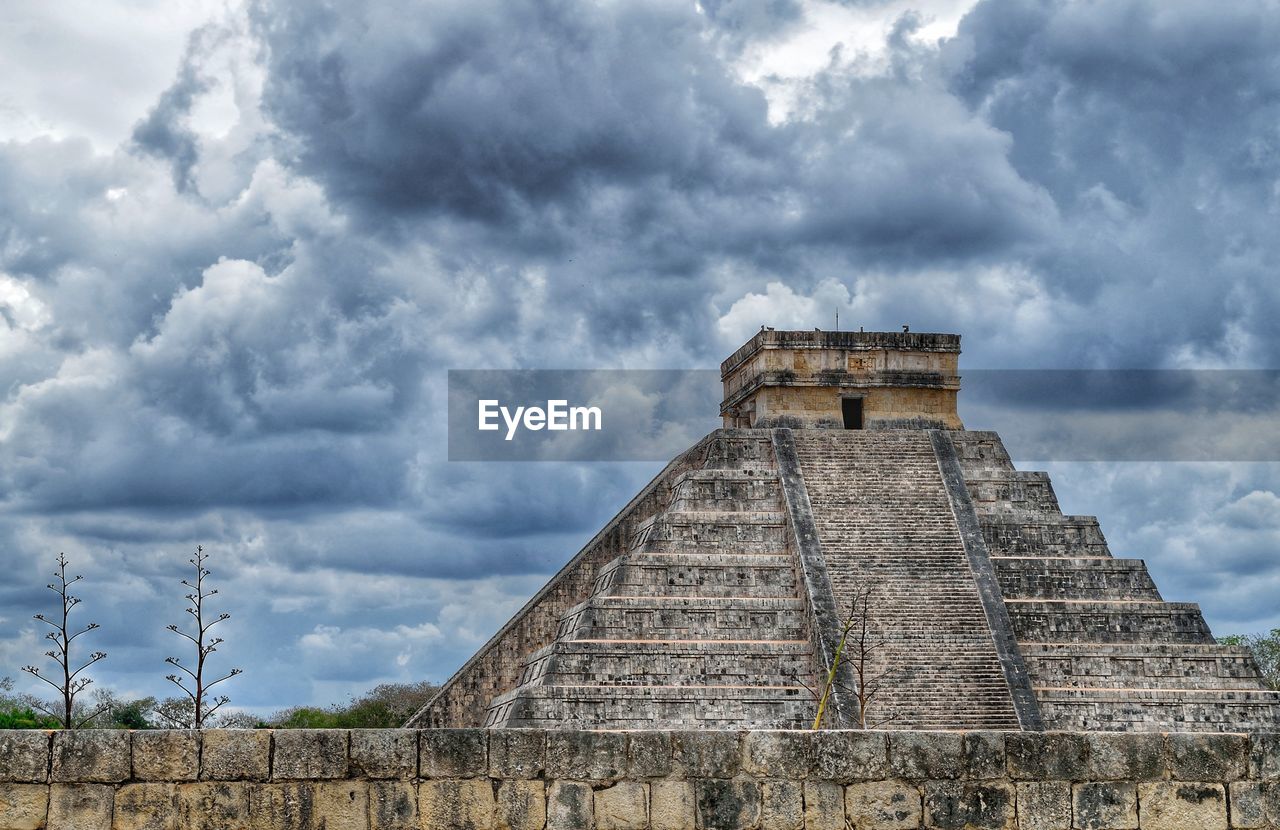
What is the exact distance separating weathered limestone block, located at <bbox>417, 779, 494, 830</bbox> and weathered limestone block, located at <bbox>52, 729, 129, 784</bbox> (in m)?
1.78

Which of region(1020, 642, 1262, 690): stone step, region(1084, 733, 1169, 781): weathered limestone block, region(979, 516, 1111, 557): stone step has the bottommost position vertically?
region(1084, 733, 1169, 781): weathered limestone block

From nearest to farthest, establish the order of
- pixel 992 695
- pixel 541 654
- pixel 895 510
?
pixel 992 695 → pixel 541 654 → pixel 895 510

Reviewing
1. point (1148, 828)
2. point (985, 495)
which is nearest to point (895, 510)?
point (985, 495)

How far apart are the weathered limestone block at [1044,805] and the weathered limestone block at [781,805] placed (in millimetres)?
1396

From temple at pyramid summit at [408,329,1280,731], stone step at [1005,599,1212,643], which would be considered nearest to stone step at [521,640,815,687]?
temple at pyramid summit at [408,329,1280,731]

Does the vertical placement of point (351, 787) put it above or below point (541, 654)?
below

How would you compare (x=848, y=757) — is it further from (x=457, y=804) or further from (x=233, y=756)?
(x=233, y=756)

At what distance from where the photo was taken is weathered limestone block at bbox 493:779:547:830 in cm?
1008

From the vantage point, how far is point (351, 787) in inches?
395

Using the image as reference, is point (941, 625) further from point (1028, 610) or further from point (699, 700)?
point (699, 700)

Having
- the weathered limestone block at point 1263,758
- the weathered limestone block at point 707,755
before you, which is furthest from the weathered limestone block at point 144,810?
the weathered limestone block at point 1263,758

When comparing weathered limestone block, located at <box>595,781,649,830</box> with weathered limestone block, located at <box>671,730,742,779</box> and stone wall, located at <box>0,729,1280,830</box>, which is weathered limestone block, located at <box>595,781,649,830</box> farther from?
weathered limestone block, located at <box>671,730,742,779</box>

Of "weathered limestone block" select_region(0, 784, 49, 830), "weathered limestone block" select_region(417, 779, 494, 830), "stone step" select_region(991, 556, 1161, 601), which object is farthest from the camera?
"stone step" select_region(991, 556, 1161, 601)

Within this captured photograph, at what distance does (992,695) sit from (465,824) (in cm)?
2088
